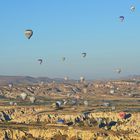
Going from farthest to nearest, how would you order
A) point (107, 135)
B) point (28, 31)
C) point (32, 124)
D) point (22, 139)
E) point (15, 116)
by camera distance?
point (15, 116), point (32, 124), point (22, 139), point (107, 135), point (28, 31)

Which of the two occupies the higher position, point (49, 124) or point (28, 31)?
point (28, 31)

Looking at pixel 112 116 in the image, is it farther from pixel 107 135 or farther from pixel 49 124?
pixel 107 135

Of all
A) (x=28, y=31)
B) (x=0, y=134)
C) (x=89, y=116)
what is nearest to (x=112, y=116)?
(x=89, y=116)

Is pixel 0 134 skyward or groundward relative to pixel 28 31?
groundward

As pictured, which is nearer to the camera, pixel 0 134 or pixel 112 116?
pixel 0 134

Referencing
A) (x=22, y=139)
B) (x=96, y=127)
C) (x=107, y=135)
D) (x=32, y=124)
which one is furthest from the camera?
(x=32, y=124)

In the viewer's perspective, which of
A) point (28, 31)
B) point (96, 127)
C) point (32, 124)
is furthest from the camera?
point (32, 124)

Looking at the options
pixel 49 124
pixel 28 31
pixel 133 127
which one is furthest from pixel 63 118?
pixel 28 31

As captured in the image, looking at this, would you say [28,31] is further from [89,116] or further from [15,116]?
[15,116]

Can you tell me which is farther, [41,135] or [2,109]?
[2,109]
